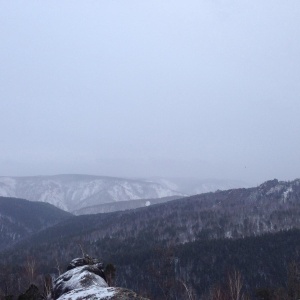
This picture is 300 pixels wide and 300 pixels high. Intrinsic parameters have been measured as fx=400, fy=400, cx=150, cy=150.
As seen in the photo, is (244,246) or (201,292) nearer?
(201,292)

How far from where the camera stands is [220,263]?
17638cm

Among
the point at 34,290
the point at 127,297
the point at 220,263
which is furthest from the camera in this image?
the point at 220,263

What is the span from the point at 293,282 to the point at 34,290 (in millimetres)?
43860

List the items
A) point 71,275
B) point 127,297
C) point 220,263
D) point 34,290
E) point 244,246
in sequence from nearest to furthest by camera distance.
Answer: point 127,297
point 71,275
point 34,290
point 220,263
point 244,246

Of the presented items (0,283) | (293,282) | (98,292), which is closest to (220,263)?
(0,283)

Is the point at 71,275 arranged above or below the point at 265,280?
above

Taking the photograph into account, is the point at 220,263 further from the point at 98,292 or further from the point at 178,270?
the point at 98,292

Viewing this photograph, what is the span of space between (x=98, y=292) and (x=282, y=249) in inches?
6987

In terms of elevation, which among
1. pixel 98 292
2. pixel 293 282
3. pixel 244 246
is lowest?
pixel 244 246

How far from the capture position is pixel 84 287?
955 inches

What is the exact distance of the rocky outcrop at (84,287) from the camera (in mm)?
18438

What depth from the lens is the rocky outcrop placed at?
18.4m

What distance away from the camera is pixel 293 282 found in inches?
2566

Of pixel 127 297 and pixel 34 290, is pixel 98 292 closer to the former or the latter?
pixel 127 297
